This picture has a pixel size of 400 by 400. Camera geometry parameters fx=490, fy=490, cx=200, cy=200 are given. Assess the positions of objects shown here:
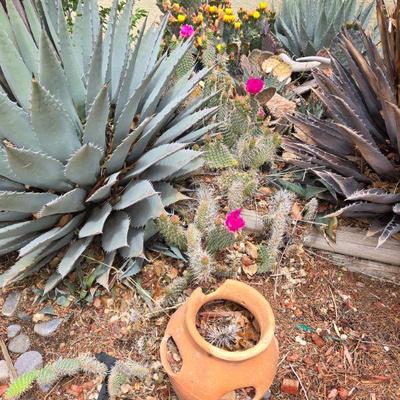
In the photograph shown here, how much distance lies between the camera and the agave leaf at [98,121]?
194cm

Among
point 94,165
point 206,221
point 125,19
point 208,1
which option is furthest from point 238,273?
point 208,1

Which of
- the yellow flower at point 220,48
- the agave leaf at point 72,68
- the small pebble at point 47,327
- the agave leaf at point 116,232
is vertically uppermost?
the agave leaf at point 72,68

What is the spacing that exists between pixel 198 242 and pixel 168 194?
0.33m

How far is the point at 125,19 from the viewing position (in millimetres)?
2443

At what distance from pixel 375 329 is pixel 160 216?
109 cm

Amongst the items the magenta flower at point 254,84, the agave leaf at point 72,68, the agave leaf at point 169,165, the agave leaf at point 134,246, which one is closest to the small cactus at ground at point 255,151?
the magenta flower at point 254,84

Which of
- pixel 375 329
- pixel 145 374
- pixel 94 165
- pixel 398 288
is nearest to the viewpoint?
pixel 145 374

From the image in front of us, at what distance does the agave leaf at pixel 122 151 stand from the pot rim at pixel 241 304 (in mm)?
696

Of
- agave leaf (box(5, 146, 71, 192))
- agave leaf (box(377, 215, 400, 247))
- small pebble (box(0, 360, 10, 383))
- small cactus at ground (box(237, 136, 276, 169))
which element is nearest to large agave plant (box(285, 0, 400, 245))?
agave leaf (box(377, 215, 400, 247))

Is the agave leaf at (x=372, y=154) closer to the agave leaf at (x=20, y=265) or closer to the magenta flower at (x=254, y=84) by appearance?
the magenta flower at (x=254, y=84)

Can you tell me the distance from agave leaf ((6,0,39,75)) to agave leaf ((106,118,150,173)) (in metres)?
0.64

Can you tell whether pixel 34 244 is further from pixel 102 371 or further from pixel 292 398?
pixel 292 398

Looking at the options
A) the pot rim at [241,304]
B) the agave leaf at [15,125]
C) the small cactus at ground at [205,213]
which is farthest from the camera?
the small cactus at ground at [205,213]

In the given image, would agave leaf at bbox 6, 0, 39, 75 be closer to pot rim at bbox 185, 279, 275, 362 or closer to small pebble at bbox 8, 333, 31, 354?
small pebble at bbox 8, 333, 31, 354
